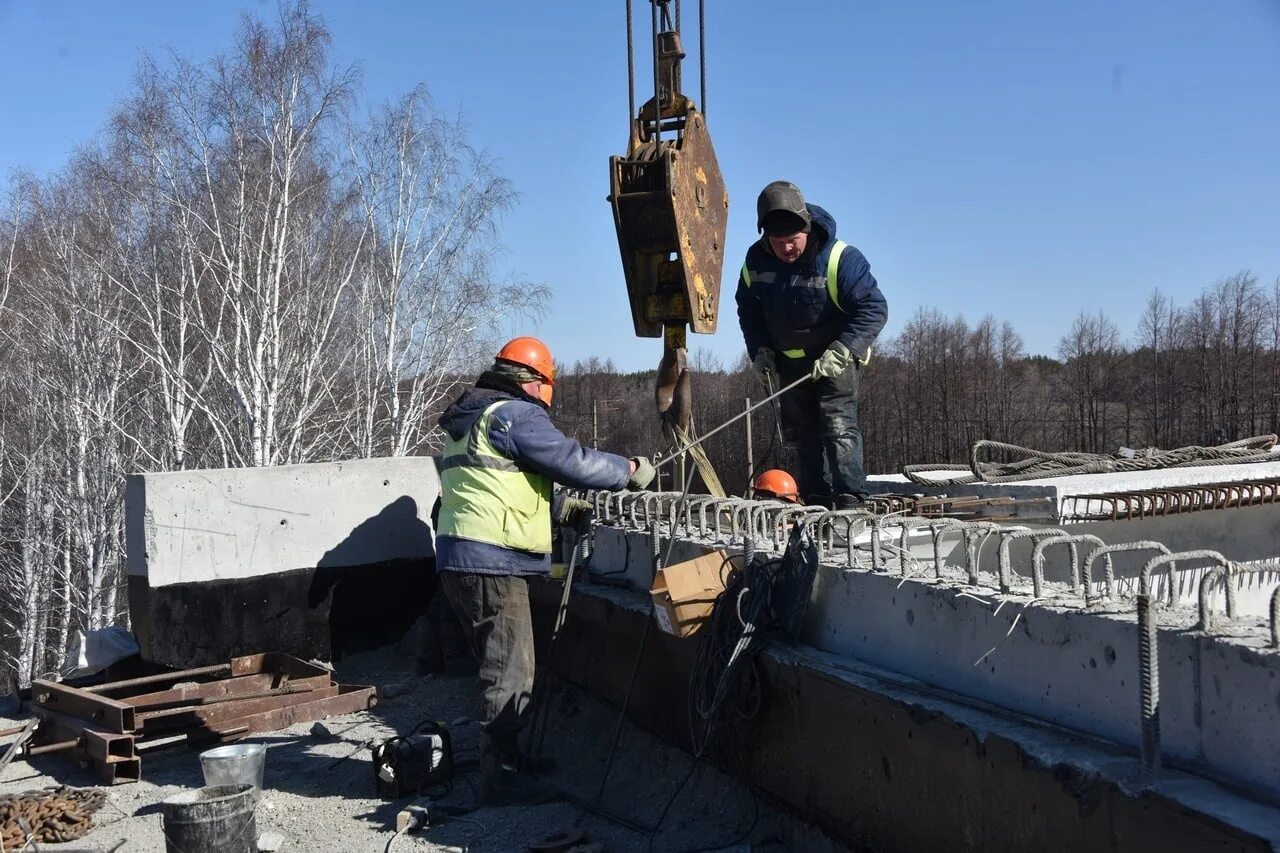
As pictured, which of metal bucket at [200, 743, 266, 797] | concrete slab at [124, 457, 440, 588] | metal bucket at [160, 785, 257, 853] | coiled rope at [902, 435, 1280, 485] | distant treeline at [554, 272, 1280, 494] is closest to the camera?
metal bucket at [160, 785, 257, 853]

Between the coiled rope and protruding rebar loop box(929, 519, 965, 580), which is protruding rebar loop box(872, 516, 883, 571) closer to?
protruding rebar loop box(929, 519, 965, 580)

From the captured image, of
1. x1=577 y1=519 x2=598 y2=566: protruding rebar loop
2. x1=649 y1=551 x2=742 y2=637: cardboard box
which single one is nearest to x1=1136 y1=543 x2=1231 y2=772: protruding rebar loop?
x1=649 y1=551 x2=742 y2=637: cardboard box

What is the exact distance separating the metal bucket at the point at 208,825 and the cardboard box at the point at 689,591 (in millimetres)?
1695

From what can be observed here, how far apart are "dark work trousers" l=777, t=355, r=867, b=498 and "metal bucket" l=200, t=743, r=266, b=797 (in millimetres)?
3241

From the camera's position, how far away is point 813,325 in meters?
6.04

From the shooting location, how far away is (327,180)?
21.9 metres

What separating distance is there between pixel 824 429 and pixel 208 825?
11.9ft

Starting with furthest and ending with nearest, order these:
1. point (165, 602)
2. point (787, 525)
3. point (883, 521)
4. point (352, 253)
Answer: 1. point (352, 253)
2. point (165, 602)
3. point (787, 525)
4. point (883, 521)

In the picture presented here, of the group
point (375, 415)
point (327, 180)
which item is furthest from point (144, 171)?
point (375, 415)

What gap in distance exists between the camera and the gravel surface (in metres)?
4.25

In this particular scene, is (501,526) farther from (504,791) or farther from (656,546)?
(504,791)

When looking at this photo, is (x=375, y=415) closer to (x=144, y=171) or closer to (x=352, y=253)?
(x=352, y=253)

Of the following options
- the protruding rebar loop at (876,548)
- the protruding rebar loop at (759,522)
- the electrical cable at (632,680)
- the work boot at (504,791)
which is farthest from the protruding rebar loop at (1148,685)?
the work boot at (504,791)

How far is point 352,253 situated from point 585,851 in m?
20.0
